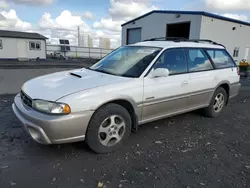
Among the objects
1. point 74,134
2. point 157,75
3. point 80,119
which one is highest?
point 157,75

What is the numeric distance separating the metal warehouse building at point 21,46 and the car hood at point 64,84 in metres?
24.6

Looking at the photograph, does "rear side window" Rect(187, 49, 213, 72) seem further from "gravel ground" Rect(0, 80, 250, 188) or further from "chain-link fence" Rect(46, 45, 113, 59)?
"chain-link fence" Rect(46, 45, 113, 59)

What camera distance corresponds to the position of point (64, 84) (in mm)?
2836

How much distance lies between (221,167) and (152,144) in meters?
1.08

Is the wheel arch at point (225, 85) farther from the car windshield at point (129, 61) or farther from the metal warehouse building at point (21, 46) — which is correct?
the metal warehouse building at point (21, 46)

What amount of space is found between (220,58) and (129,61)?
2456 millimetres

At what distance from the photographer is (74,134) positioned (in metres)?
2.55

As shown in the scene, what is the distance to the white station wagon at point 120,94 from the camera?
2.47m

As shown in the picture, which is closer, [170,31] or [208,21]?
[208,21]

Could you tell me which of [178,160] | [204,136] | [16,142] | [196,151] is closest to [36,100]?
[16,142]

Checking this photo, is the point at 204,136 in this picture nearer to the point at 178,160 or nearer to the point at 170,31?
the point at 178,160

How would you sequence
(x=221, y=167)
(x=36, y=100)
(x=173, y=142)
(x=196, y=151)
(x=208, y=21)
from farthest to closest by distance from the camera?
(x=208, y=21)
(x=173, y=142)
(x=196, y=151)
(x=221, y=167)
(x=36, y=100)

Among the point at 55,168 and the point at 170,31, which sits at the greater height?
the point at 170,31

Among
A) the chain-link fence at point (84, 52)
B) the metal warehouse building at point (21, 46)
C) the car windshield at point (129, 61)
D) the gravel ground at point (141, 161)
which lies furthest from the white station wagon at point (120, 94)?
the chain-link fence at point (84, 52)
